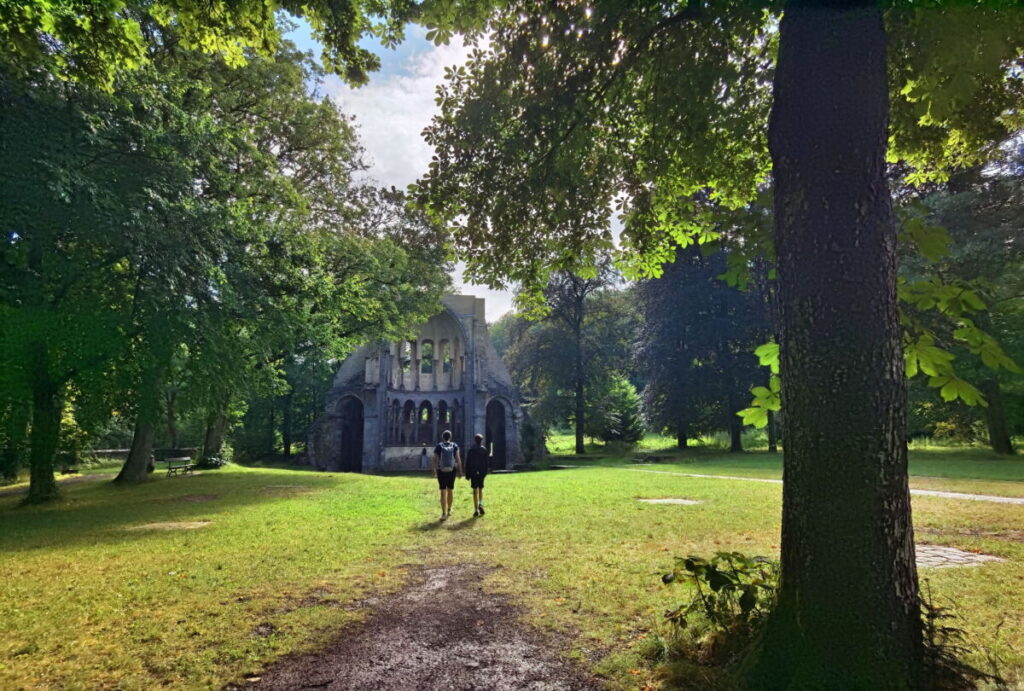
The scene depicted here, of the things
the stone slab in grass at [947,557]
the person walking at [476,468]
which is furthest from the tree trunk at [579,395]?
the stone slab in grass at [947,557]

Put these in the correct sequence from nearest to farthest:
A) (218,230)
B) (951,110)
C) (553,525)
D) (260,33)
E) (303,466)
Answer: (951,110) → (260,33) → (553,525) → (218,230) → (303,466)

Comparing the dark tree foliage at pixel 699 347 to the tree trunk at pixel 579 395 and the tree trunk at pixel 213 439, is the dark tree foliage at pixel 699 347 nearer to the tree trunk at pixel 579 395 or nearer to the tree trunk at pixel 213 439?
the tree trunk at pixel 579 395

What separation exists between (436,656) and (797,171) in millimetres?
3868

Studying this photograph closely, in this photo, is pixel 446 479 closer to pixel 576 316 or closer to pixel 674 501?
pixel 674 501

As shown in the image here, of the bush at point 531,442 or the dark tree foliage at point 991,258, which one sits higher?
the dark tree foliage at point 991,258

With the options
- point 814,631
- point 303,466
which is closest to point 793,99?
point 814,631

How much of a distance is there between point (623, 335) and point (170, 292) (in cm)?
Result: 3463

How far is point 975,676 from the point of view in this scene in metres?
3.05

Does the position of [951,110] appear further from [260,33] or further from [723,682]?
[260,33]

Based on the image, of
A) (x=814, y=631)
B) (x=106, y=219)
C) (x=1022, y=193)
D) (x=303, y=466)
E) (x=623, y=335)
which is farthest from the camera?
(x=623, y=335)

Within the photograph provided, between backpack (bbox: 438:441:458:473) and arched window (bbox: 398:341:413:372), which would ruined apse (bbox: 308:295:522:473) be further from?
backpack (bbox: 438:441:458:473)

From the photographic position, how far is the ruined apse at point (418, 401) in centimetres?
3397

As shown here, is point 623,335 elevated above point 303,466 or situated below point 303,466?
above

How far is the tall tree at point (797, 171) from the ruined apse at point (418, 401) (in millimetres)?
27929
